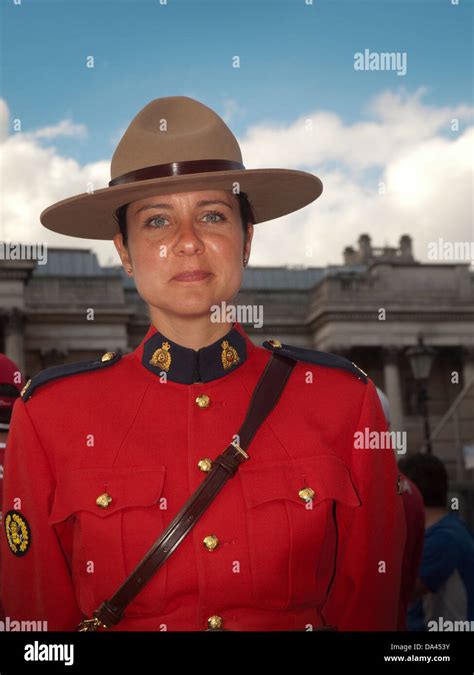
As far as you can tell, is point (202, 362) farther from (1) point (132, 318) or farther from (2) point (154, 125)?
(1) point (132, 318)

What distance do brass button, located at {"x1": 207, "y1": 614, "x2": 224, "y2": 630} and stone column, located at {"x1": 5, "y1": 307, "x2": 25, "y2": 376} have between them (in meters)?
30.1

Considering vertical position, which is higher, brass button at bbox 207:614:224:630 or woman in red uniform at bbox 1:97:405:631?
woman in red uniform at bbox 1:97:405:631

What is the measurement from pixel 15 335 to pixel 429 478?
27.8 metres

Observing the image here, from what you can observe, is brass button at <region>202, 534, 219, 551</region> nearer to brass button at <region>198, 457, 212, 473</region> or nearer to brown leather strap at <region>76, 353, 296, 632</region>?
brown leather strap at <region>76, 353, 296, 632</region>

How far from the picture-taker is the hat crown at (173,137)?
240cm

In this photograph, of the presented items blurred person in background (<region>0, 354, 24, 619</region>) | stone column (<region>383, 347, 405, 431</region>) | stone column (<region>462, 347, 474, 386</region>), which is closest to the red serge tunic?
blurred person in background (<region>0, 354, 24, 619</region>)

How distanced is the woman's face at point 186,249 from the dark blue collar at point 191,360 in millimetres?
168

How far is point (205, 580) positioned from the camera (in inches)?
91.5

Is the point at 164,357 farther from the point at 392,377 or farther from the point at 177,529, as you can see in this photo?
the point at 392,377

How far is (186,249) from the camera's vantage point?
2297mm

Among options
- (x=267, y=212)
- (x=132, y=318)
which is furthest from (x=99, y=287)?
(x=267, y=212)

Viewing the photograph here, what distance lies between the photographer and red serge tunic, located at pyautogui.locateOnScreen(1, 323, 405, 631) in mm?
2346

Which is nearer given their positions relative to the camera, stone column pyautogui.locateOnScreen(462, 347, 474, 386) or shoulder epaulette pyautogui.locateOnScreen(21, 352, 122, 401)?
shoulder epaulette pyautogui.locateOnScreen(21, 352, 122, 401)
